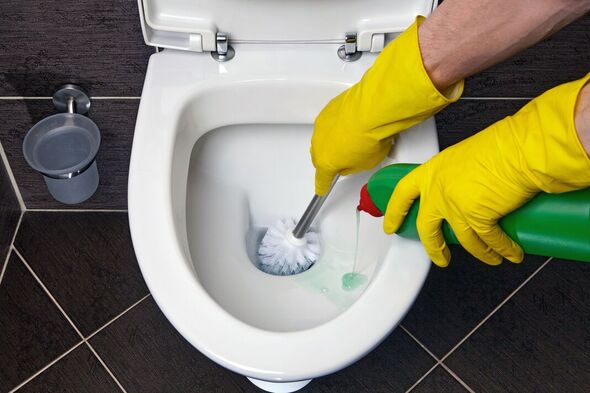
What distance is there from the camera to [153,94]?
0.76m

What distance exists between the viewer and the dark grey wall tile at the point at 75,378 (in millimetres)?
984

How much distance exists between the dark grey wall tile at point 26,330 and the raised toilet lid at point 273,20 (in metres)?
0.54

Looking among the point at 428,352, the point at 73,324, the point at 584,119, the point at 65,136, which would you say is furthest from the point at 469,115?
the point at 73,324

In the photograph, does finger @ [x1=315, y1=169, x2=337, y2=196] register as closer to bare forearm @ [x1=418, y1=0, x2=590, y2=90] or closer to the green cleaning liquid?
the green cleaning liquid

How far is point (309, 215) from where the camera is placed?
847 mm

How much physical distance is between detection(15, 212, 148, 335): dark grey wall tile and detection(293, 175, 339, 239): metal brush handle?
359mm

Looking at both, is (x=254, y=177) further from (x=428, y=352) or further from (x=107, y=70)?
(x=428, y=352)

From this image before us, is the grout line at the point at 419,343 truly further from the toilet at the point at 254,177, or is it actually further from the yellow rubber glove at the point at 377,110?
the yellow rubber glove at the point at 377,110

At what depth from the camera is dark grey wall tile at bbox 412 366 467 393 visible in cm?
102

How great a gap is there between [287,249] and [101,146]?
377mm

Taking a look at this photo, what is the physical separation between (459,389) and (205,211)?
0.54 m

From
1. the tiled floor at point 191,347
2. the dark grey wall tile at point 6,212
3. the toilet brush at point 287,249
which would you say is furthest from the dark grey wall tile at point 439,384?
the dark grey wall tile at point 6,212

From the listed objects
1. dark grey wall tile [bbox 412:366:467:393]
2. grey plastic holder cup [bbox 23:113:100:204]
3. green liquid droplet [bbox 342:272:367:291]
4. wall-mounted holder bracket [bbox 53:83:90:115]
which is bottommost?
dark grey wall tile [bbox 412:366:467:393]

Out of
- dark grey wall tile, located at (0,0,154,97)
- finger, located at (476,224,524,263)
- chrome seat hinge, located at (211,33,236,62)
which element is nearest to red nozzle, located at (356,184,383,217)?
finger, located at (476,224,524,263)
